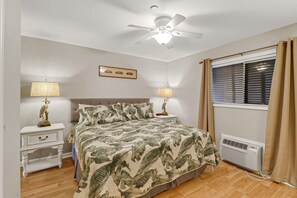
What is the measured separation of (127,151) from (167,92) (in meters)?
2.58

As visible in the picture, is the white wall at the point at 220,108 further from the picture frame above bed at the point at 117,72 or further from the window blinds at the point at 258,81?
the picture frame above bed at the point at 117,72

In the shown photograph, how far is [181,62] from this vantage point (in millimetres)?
3863

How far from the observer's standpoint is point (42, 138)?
7.35 ft

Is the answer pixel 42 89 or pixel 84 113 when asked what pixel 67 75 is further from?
pixel 84 113

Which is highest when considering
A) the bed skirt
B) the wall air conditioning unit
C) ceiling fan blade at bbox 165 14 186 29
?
ceiling fan blade at bbox 165 14 186 29

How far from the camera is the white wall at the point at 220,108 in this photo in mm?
2303

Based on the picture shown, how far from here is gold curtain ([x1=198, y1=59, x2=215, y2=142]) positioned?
9.79 feet

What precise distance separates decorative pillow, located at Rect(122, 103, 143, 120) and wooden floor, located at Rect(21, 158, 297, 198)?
137 centimetres

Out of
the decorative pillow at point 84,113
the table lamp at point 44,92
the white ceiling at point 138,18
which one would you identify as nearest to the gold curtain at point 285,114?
the white ceiling at point 138,18

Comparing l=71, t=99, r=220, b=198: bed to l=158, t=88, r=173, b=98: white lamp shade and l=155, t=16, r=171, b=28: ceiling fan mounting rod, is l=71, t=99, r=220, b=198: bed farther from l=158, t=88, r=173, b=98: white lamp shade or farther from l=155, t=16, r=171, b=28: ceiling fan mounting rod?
l=158, t=88, r=173, b=98: white lamp shade

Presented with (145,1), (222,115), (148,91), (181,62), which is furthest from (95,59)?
(222,115)

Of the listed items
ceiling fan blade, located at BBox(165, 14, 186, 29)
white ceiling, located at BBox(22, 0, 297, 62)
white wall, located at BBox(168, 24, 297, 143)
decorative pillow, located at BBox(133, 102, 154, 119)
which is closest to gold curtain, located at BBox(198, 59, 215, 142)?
white wall, located at BBox(168, 24, 297, 143)

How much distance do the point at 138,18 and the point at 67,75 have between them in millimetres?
1870

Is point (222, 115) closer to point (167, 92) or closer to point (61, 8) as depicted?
point (167, 92)
